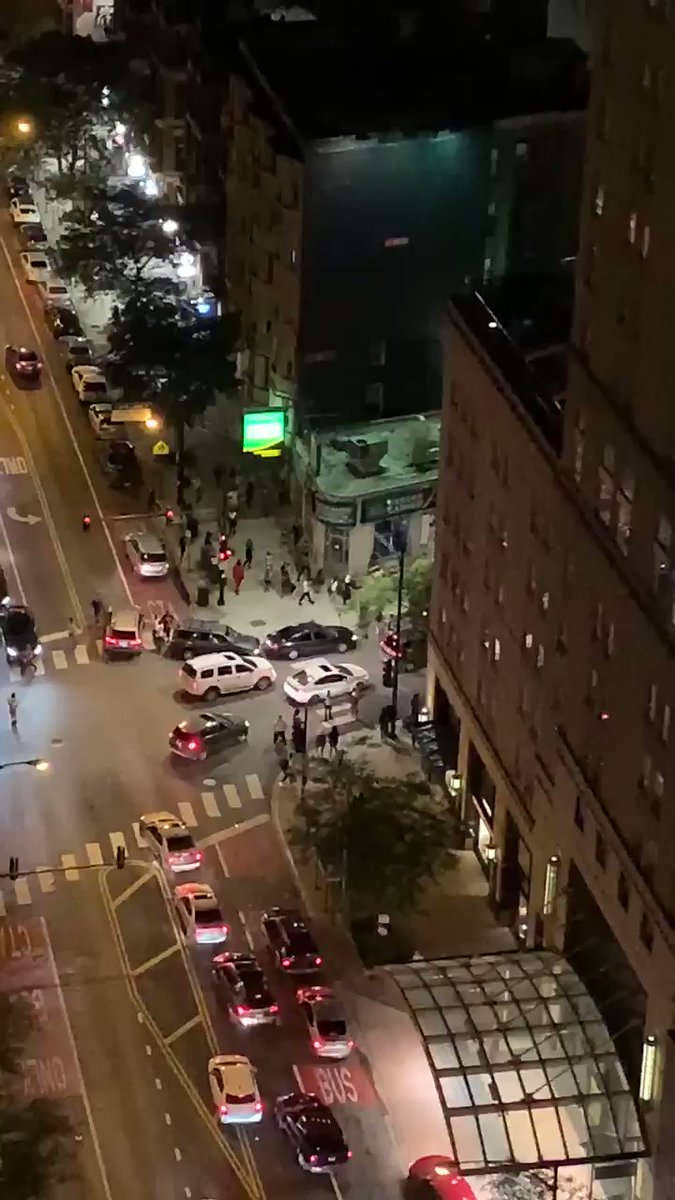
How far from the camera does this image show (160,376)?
356 ft

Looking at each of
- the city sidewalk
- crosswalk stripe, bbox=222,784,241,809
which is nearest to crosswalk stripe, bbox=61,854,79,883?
crosswalk stripe, bbox=222,784,241,809

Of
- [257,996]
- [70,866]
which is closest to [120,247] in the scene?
[70,866]

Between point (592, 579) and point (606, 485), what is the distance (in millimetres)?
3055

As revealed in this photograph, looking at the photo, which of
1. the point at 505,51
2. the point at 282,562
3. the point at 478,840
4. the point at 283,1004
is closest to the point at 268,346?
the point at 282,562

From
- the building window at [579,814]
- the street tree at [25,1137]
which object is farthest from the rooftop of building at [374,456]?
the street tree at [25,1137]

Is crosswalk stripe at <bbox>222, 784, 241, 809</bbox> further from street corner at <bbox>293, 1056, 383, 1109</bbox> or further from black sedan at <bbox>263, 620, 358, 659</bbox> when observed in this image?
street corner at <bbox>293, 1056, 383, 1109</bbox>

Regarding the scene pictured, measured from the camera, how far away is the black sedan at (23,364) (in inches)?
4641

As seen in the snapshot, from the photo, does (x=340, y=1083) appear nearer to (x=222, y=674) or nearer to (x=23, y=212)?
(x=222, y=674)

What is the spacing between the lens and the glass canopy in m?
63.8

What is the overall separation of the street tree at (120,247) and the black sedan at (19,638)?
29.1m

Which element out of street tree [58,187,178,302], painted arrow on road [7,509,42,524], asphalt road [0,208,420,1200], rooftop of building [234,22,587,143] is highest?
rooftop of building [234,22,587,143]

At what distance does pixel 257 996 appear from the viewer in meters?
71.6

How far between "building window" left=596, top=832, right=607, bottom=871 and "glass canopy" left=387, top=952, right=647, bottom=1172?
13.6 feet

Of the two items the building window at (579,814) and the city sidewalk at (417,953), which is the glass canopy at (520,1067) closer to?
the city sidewalk at (417,953)
